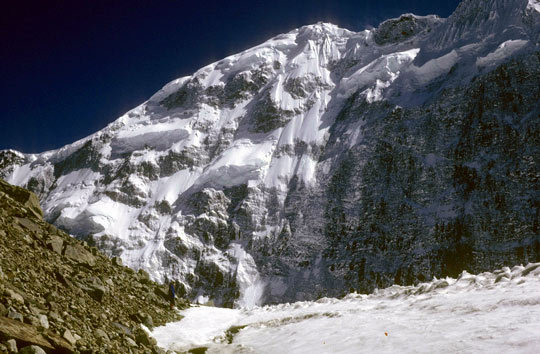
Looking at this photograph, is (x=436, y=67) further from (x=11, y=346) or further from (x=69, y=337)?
(x=11, y=346)

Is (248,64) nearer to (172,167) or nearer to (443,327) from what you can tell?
(172,167)

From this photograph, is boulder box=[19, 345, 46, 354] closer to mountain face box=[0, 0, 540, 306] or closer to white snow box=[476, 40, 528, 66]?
mountain face box=[0, 0, 540, 306]

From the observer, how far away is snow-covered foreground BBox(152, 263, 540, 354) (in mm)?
6602

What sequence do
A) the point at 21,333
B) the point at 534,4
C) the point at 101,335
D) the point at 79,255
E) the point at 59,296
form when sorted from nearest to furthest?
the point at 21,333
the point at 101,335
the point at 59,296
the point at 79,255
the point at 534,4

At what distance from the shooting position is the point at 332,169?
10688 cm

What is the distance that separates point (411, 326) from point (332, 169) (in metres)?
99.4

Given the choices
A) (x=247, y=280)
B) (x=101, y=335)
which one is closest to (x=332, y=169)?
(x=247, y=280)

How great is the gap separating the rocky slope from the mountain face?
241ft

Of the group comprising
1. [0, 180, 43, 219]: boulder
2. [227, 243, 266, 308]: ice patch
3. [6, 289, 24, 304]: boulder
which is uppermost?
[0, 180, 43, 219]: boulder

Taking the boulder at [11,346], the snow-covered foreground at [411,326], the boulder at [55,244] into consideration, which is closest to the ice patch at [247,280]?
the snow-covered foreground at [411,326]

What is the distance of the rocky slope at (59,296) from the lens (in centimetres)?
565

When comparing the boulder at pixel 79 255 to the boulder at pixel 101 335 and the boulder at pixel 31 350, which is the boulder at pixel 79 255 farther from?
the boulder at pixel 31 350

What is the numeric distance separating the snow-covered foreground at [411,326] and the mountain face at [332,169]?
68.7m

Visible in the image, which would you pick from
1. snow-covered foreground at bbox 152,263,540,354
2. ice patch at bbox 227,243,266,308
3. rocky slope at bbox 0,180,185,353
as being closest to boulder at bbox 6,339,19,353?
→ rocky slope at bbox 0,180,185,353
